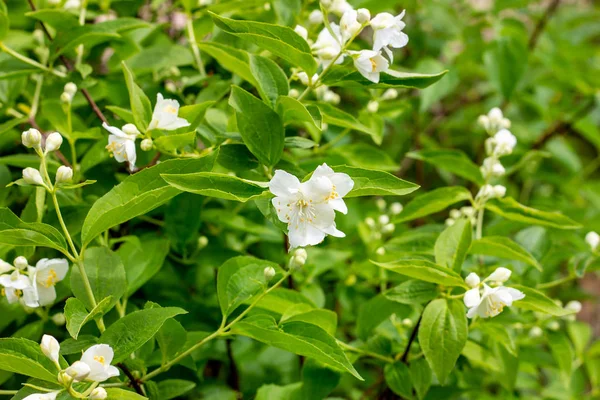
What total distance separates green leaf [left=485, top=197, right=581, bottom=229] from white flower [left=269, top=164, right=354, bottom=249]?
1.74ft

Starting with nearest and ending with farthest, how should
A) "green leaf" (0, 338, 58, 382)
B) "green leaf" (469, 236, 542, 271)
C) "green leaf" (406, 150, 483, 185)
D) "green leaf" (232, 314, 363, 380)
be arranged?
"green leaf" (0, 338, 58, 382) < "green leaf" (232, 314, 363, 380) < "green leaf" (469, 236, 542, 271) < "green leaf" (406, 150, 483, 185)

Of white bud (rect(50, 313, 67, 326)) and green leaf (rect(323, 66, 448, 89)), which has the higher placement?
green leaf (rect(323, 66, 448, 89))

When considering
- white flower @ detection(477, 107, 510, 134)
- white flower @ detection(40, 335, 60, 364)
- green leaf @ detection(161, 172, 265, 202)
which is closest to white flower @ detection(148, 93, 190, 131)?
green leaf @ detection(161, 172, 265, 202)

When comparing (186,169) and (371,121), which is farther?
(371,121)

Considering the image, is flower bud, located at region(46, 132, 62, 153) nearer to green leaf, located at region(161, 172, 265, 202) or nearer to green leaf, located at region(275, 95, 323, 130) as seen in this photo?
green leaf, located at region(161, 172, 265, 202)

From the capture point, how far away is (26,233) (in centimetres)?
100

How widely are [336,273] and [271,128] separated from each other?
2.37 feet

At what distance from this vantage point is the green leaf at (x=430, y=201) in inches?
55.5

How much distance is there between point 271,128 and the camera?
114 cm

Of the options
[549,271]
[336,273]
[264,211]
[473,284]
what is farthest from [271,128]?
[549,271]

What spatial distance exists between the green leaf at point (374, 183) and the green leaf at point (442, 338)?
32 cm

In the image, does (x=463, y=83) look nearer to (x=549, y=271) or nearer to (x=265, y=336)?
(x=549, y=271)

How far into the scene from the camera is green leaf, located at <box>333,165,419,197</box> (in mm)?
1019

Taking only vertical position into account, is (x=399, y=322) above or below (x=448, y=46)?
below
